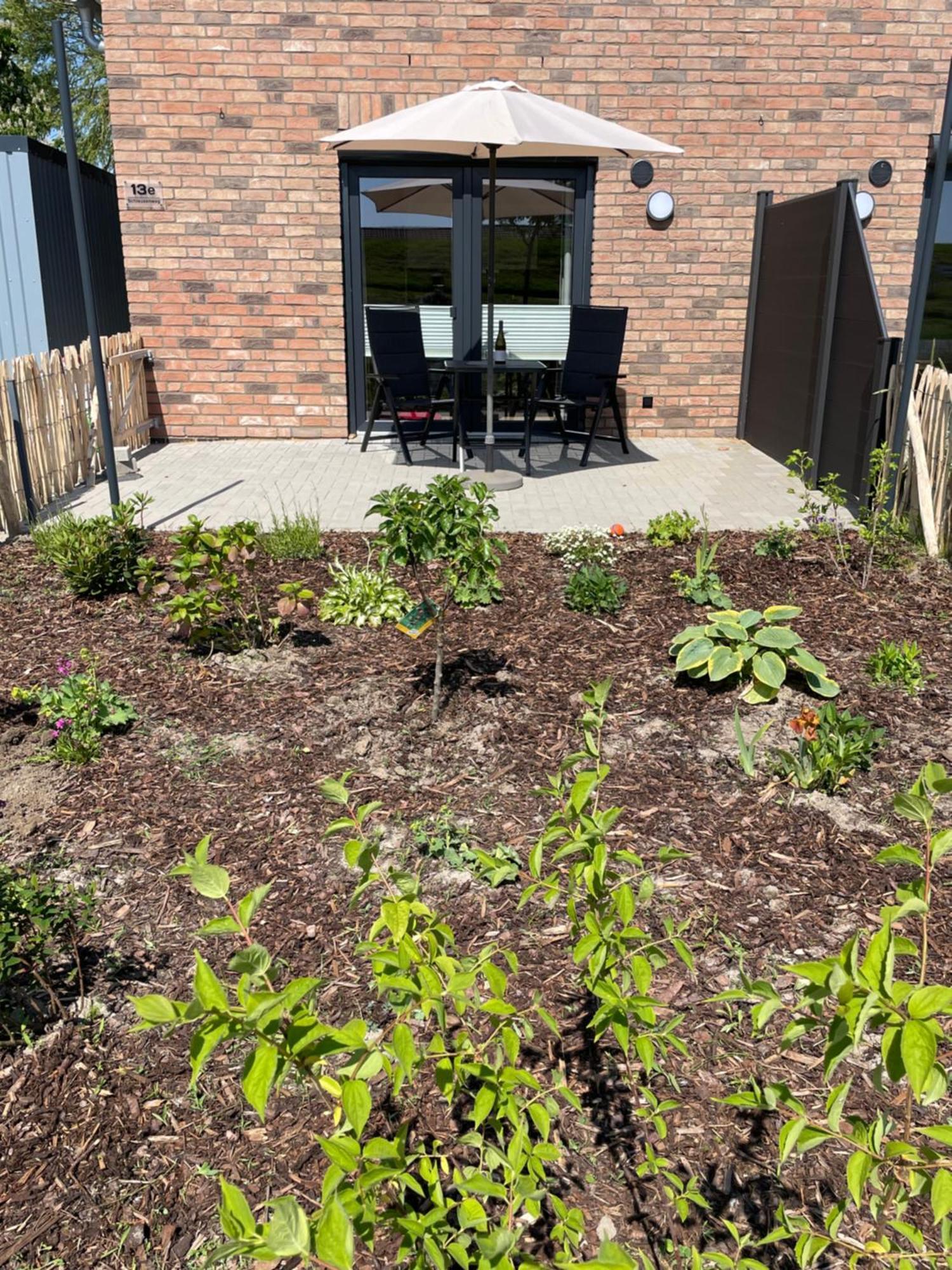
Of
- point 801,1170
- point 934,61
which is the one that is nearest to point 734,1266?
point 801,1170

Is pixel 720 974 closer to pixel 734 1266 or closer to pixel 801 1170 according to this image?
pixel 801 1170

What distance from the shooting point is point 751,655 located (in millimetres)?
4320

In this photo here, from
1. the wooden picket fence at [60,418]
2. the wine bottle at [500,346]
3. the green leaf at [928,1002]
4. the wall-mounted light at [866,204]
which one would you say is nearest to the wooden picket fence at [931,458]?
the wine bottle at [500,346]

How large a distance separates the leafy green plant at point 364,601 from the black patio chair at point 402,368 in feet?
12.4

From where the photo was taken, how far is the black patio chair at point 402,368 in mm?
8914

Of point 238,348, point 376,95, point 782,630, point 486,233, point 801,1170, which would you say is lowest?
point 801,1170

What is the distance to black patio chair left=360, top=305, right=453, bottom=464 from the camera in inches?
351

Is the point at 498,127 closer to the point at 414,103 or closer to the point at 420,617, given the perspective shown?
the point at 414,103

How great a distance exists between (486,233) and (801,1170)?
910cm

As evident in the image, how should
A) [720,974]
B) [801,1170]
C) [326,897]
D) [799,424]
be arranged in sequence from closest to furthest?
[801,1170]
[720,974]
[326,897]
[799,424]

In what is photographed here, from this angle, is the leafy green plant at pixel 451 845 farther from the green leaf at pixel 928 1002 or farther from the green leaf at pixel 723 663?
the green leaf at pixel 928 1002

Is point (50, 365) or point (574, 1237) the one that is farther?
point (50, 365)

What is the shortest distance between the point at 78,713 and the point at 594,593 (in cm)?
248

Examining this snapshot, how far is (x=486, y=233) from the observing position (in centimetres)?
988
